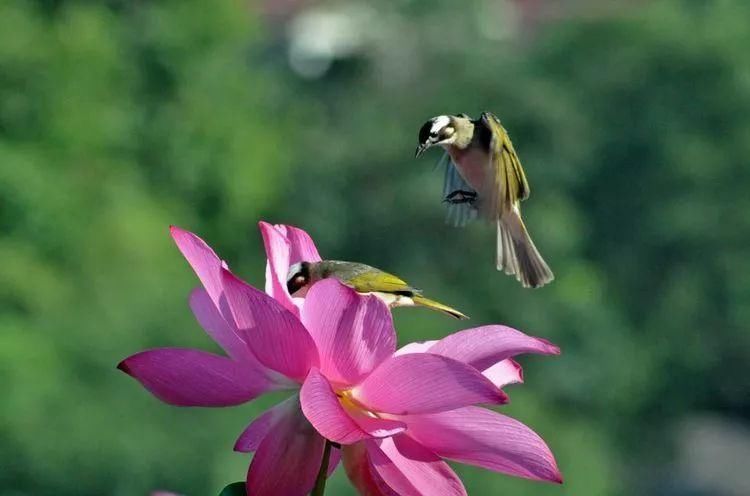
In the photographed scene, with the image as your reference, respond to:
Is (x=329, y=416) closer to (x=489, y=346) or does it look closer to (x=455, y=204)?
(x=489, y=346)

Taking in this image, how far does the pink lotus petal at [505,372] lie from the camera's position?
58 cm

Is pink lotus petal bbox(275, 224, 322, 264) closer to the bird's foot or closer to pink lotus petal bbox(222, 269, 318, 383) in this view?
pink lotus petal bbox(222, 269, 318, 383)

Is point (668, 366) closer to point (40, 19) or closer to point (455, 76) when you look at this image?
point (455, 76)

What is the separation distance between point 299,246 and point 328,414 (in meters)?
0.13

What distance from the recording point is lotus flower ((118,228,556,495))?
0.51m

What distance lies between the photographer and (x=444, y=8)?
16516 millimetres

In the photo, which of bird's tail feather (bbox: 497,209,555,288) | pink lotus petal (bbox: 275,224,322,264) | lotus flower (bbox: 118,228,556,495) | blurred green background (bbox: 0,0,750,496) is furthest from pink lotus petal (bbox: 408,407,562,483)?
blurred green background (bbox: 0,0,750,496)

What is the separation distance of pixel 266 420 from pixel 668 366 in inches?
618

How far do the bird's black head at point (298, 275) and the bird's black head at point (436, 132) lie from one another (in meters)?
0.37

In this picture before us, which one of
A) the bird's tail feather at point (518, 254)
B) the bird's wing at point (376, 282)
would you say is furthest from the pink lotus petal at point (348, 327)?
the bird's tail feather at point (518, 254)

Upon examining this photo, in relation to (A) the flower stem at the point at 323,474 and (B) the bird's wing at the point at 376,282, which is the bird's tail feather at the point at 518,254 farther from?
(A) the flower stem at the point at 323,474

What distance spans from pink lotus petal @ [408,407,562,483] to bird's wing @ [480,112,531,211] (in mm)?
517

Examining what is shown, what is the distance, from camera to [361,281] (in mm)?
674

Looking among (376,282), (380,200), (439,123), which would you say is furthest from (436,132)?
(380,200)
